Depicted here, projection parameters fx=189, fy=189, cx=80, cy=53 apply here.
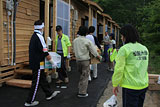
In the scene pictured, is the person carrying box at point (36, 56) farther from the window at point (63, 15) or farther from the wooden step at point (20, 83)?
the window at point (63, 15)

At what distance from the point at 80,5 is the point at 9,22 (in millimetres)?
7372

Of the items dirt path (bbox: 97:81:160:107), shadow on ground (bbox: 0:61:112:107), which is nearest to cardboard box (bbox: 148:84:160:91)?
dirt path (bbox: 97:81:160:107)

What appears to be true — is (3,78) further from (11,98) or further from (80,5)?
(80,5)

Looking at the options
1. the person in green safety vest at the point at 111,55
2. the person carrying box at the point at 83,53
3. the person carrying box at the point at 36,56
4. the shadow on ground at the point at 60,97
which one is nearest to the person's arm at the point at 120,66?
the shadow on ground at the point at 60,97

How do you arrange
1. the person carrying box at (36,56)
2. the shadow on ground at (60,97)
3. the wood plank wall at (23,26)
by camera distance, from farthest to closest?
the wood plank wall at (23,26)
the shadow on ground at (60,97)
the person carrying box at (36,56)

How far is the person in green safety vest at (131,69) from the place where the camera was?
8.33 feet

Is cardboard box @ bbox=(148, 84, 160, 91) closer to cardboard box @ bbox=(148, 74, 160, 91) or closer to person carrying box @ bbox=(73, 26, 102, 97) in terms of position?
cardboard box @ bbox=(148, 74, 160, 91)

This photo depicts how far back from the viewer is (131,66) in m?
2.55

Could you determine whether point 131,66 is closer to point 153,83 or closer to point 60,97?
point 60,97

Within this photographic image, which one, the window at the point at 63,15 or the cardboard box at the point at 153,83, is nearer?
the cardboard box at the point at 153,83

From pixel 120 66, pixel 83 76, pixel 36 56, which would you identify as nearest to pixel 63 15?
pixel 83 76

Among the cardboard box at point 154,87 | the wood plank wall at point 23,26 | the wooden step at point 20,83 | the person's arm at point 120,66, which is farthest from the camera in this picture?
the wood plank wall at point 23,26

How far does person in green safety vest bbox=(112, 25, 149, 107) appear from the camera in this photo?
8.33 feet

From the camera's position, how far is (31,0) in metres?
7.14
